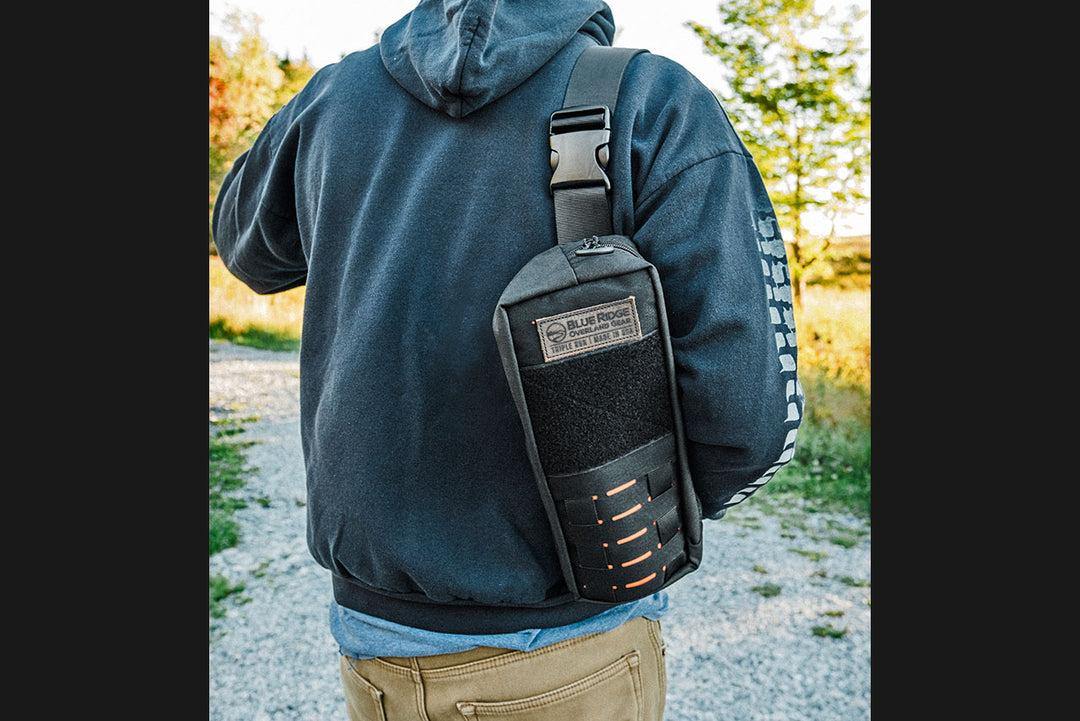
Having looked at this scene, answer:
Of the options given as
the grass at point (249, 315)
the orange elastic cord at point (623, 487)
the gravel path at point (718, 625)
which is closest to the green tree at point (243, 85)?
the grass at point (249, 315)

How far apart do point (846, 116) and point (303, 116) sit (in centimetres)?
648

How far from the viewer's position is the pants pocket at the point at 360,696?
59.9 inches

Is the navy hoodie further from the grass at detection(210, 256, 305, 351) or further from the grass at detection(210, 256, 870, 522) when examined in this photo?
the grass at detection(210, 256, 305, 351)

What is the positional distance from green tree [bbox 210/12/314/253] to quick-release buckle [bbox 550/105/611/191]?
8.48 metres

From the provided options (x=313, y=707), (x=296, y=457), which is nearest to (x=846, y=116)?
(x=296, y=457)

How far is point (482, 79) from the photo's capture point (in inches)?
54.1

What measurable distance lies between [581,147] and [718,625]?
3701 mm

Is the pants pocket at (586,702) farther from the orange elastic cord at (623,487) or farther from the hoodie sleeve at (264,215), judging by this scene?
the hoodie sleeve at (264,215)

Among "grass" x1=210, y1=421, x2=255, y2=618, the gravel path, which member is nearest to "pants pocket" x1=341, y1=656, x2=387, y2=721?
the gravel path

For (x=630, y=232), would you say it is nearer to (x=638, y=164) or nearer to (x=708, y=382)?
(x=638, y=164)

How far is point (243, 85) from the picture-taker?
357 inches

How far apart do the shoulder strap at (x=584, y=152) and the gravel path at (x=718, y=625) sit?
3.05 m

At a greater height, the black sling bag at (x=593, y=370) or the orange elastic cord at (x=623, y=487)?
the black sling bag at (x=593, y=370)

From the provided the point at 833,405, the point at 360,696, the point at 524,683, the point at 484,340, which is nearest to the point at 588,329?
the point at 484,340
